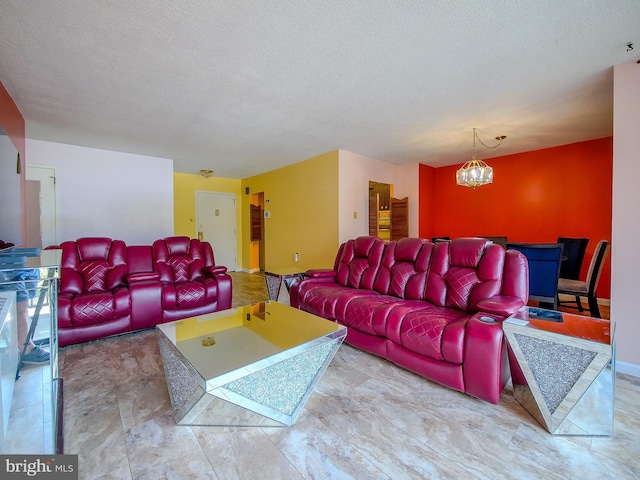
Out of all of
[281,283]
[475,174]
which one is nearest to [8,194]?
[281,283]

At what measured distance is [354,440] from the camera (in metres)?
1.49

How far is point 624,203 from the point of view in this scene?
224 centimetres

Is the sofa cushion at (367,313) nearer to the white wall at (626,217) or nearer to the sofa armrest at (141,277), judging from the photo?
the white wall at (626,217)

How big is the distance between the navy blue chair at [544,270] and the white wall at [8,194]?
4.63 m

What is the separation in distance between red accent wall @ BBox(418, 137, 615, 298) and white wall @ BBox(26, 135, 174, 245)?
4984 millimetres

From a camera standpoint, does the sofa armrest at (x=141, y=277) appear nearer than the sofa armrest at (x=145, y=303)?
No

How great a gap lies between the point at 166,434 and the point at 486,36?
3.13 metres

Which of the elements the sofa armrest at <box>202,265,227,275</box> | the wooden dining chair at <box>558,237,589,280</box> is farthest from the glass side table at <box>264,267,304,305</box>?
the wooden dining chair at <box>558,237,589,280</box>

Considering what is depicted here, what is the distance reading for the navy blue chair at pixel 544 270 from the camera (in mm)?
2822

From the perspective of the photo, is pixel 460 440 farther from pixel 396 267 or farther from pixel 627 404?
pixel 396 267

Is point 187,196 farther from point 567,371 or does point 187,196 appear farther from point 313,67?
point 567,371

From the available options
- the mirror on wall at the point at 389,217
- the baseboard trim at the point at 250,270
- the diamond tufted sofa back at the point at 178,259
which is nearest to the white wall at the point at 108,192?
the diamond tufted sofa back at the point at 178,259

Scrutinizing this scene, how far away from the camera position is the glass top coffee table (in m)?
1.43

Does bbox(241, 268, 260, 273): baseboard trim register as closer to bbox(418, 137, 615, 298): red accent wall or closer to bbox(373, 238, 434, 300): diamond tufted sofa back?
bbox(418, 137, 615, 298): red accent wall
